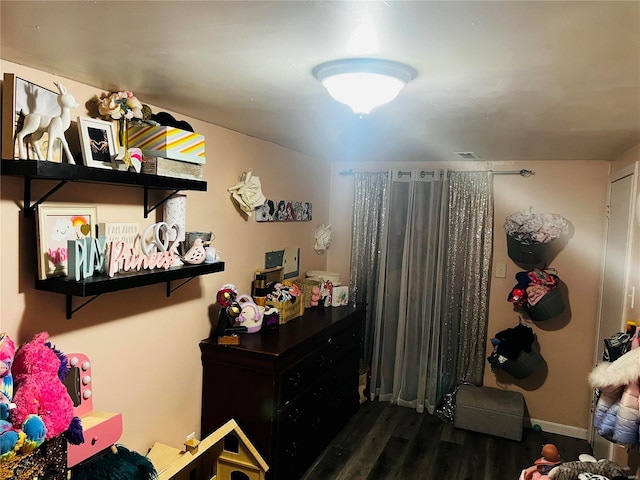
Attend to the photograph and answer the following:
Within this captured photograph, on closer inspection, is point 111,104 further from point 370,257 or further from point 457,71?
point 370,257

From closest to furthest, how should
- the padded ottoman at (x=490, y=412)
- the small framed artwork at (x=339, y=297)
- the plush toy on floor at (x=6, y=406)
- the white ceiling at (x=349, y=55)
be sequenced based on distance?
the white ceiling at (x=349, y=55) < the plush toy on floor at (x=6, y=406) < the padded ottoman at (x=490, y=412) < the small framed artwork at (x=339, y=297)

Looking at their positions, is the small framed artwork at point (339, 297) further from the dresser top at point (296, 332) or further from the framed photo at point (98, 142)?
the framed photo at point (98, 142)

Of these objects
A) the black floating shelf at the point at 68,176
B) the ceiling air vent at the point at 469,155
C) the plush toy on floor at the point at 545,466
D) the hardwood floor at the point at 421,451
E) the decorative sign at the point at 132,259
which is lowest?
the hardwood floor at the point at 421,451

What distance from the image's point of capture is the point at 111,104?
6.21ft

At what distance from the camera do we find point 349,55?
141 cm

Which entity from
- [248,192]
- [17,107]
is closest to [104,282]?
[17,107]

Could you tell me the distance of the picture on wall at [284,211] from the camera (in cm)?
324

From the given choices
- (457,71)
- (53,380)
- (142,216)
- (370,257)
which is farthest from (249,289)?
(457,71)

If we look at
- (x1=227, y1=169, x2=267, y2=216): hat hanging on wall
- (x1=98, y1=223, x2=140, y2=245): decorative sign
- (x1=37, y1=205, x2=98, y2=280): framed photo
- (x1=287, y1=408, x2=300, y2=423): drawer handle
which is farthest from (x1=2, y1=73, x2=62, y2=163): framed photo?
(x1=287, y1=408, x2=300, y2=423): drawer handle

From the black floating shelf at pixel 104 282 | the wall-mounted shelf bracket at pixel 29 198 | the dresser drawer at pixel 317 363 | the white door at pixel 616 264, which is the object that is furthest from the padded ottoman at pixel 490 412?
the wall-mounted shelf bracket at pixel 29 198

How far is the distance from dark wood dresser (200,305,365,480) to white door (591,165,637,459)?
5.92 feet

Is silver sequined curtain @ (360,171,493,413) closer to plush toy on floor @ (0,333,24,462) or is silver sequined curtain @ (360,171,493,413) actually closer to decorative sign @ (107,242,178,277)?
decorative sign @ (107,242,178,277)

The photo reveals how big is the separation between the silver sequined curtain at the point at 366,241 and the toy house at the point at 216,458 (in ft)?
6.09

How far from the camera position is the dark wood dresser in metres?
2.54
